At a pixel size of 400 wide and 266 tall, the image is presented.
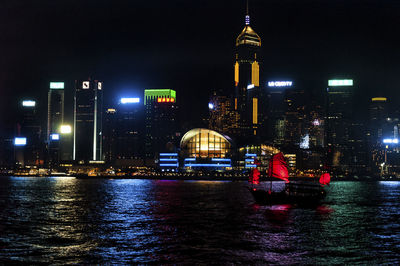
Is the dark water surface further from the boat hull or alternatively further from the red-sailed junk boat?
the red-sailed junk boat

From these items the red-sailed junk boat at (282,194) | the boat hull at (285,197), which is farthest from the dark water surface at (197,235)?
the red-sailed junk boat at (282,194)

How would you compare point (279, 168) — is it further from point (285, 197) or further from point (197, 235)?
point (197, 235)

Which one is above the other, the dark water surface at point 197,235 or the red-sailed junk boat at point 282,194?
the red-sailed junk boat at point 282,194

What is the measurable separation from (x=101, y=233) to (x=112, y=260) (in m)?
14.2

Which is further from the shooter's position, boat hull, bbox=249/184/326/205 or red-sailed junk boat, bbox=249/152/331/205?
red-sailed junk boat, bbox=249/152/331/205

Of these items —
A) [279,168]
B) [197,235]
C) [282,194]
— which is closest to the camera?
[197,235]

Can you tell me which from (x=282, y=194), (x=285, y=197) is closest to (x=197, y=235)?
(x=282, y=194)

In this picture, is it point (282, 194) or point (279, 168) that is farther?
point (279, 168)

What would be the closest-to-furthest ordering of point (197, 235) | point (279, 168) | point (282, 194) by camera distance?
point (197, 235)
point (282, 194)
point (279, 168)

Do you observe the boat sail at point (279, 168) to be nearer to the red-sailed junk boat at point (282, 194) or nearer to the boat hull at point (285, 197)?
the red-sailed junk boat at point (282, 194)

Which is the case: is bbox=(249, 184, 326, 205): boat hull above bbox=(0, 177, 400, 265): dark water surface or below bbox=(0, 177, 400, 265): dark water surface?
above

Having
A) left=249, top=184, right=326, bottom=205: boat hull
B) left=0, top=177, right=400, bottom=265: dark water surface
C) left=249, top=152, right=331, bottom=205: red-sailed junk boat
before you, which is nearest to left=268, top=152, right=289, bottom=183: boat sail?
left=249, top=152, right=331, bottom=205: red-sailed junk boat

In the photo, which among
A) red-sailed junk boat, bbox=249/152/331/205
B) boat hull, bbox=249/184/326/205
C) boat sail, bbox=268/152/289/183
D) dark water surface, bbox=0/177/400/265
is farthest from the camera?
boat sail, bbox=268/152/289/183

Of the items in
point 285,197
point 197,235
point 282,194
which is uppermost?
point 282,194
